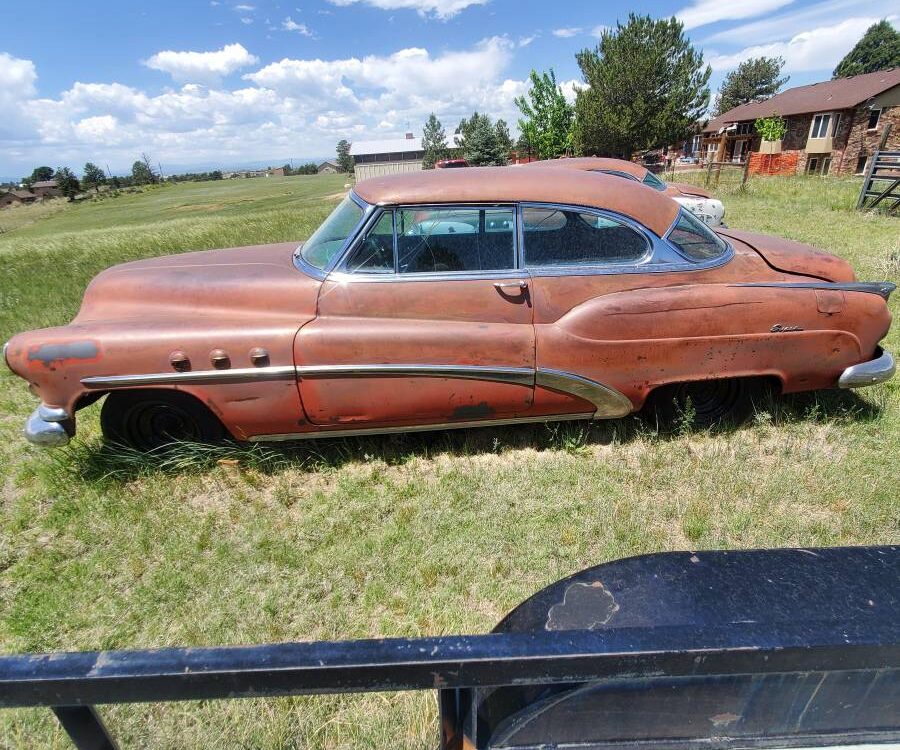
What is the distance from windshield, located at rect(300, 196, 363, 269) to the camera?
3.07m

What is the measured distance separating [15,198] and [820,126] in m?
94.0

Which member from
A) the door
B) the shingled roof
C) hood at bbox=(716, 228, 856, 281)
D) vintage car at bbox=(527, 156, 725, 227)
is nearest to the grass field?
the door

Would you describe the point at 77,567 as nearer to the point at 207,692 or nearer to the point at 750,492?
the point at 207,692

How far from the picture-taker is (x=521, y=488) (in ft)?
9.66

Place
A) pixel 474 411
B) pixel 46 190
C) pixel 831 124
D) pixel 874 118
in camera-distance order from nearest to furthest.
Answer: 1. pixel 474 411
2. pixel 874 118
3. pixel 831 124
4. pixel 46 190

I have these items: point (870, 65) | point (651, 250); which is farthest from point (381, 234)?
point (870, 65)

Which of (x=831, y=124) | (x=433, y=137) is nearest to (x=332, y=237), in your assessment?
(x=831, y=124)

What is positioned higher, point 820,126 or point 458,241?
point 820,126

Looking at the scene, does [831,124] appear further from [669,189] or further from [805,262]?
[805,262]

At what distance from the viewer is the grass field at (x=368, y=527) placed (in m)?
2.15

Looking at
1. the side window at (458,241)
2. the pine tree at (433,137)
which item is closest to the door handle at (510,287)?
the side window at (458,241)

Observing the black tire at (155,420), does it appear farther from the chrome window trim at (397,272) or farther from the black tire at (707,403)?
the black tire at (707,403)

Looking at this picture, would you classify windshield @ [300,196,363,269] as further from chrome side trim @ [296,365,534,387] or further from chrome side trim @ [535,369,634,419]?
chrome side trim @ [535,369,634,419]

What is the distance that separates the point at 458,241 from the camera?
3.07 m
